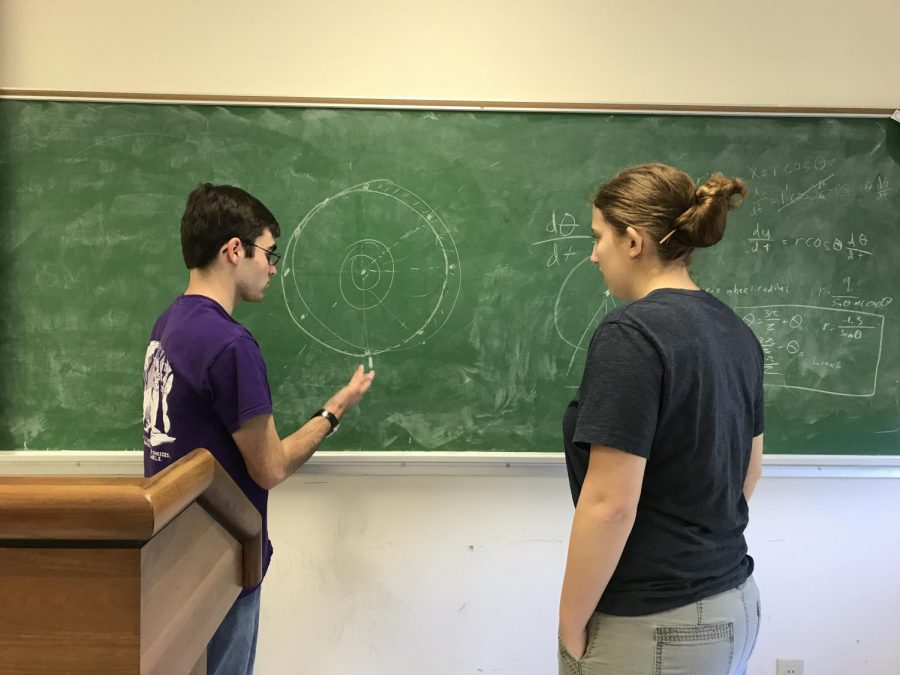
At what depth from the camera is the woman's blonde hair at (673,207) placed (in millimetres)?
1128

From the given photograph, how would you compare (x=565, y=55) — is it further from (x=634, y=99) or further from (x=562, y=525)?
(x=562, y=525)

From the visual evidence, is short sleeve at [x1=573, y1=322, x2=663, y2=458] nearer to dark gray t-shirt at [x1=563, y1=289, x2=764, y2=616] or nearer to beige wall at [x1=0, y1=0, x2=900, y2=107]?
dark gray t-shirt at [x1=563, y1=289, x2=764, y2=616]

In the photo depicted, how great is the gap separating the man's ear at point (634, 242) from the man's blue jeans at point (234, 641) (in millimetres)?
1235

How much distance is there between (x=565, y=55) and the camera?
6.46ft

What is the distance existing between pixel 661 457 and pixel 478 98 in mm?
1397

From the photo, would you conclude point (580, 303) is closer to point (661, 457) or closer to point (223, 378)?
point (661, 457)

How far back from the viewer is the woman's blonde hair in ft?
3.70

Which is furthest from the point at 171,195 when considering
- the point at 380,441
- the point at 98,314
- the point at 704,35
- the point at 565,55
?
the point at 704,35

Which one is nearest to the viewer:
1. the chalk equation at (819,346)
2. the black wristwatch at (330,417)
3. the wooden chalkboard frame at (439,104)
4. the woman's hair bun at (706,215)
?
the woman's hair bun at (706,215)

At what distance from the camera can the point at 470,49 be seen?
1.96m

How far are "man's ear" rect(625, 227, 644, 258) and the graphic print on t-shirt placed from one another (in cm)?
106

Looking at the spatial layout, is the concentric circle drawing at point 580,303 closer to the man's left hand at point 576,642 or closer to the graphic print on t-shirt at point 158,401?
the man's left hand at point 576,642

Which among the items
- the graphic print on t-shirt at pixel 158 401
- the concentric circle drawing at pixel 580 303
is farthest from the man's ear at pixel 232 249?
the concentric circle drawing at pixel 580 303

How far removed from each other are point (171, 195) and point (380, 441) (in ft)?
3.60
